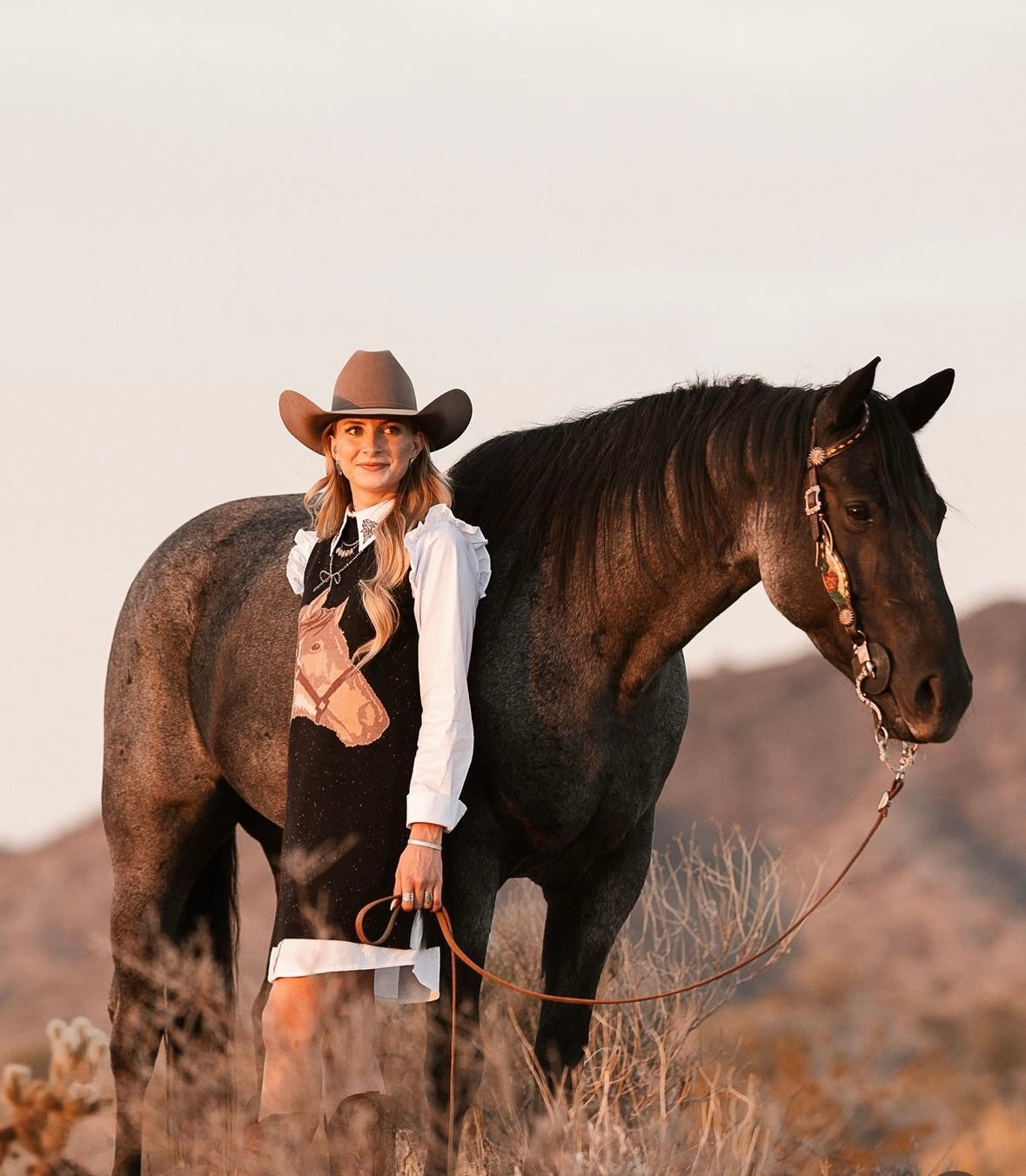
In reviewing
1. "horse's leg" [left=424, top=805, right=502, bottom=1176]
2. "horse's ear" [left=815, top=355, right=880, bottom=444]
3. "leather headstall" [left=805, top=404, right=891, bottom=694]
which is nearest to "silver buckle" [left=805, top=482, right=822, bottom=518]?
"leather headstall" [left=805, top=404, right=891, bottom=694]

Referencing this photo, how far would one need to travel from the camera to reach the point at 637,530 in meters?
4.32

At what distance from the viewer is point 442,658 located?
399 cm

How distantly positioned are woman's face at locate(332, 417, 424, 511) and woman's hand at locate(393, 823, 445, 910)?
0.85 meters

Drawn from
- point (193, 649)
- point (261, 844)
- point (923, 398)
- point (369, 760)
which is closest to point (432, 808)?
point (369, 760)

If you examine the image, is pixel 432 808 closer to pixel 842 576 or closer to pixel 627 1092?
pixel 842 576

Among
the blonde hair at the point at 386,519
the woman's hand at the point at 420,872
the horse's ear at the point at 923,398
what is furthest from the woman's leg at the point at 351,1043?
the horse's ear at the point at 923,398

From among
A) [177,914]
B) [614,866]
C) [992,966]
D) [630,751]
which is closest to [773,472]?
[630,751]

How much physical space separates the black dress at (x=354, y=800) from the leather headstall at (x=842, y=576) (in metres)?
0.98

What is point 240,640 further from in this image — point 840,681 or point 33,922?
point 840,681

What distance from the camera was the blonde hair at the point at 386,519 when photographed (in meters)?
4.05

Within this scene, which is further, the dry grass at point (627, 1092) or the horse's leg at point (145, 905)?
the horse's leg at point (145, 905)

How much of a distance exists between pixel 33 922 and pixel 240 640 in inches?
1364

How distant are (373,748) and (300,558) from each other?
69cm

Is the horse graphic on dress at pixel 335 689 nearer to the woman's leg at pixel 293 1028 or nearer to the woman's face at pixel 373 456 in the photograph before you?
the woman's face at pixel 373 456
